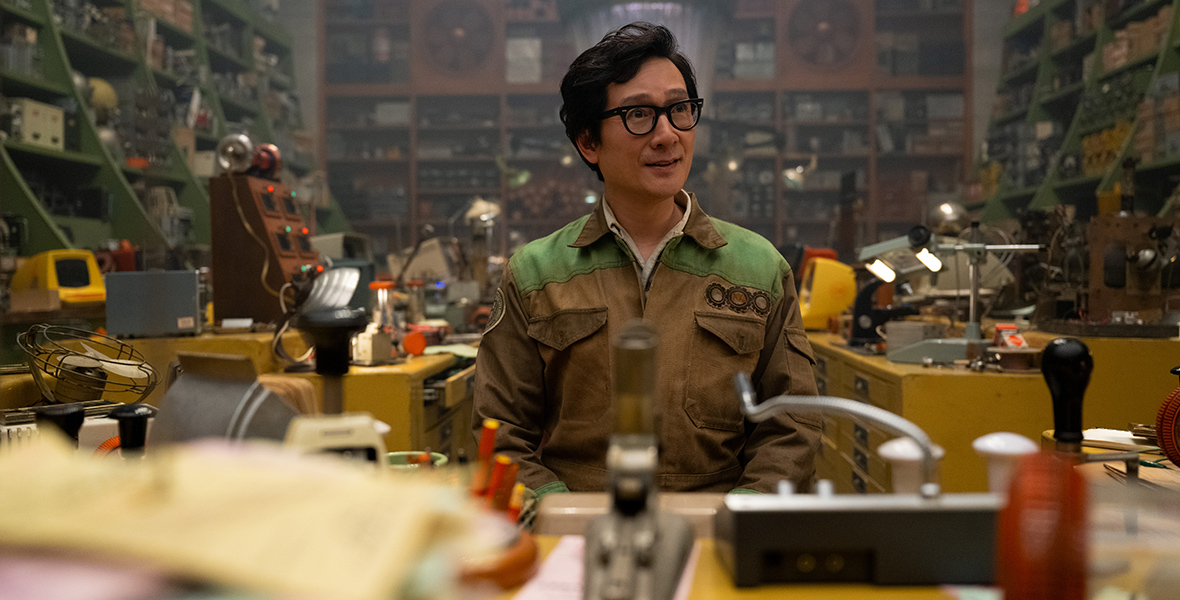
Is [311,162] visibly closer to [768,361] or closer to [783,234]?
[783,234]

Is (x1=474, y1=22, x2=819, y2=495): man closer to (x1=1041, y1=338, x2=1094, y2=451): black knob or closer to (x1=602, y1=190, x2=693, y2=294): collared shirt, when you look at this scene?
(x1=602, y1=190, x2=693, y2=294): collared shirt

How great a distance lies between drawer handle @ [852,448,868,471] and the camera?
302 centimetres

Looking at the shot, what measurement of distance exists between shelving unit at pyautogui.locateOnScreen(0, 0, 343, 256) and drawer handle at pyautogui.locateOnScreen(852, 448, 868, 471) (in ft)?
11.9

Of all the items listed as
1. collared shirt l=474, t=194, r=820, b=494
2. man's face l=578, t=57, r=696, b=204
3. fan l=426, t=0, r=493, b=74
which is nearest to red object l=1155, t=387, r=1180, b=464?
collared shirt l=474, t=194, r=820, b=494

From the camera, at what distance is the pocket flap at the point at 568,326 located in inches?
66.1

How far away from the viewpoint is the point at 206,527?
448 millimetres

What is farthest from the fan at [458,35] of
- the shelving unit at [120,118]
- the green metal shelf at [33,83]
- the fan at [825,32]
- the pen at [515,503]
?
the pen at [515,503]

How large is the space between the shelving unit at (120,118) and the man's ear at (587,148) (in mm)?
3114

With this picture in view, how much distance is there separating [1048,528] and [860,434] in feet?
8.58

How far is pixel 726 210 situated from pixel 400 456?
6773mm

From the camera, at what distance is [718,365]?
1661mm

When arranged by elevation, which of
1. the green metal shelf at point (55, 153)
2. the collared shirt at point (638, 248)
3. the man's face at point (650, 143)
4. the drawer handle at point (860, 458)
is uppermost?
the green metal shelf at point (55, 153)

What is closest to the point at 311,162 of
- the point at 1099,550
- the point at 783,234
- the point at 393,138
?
the point at 393,138

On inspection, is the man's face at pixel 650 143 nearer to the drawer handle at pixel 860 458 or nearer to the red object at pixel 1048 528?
the red object at pixel 1048 528
